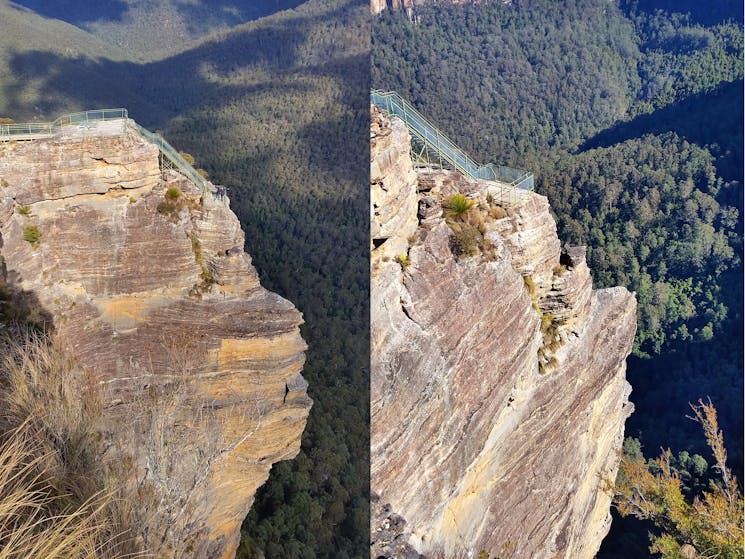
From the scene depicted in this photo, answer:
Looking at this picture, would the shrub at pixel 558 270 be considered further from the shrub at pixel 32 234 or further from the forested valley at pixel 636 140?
the shrub at pixel 32 234

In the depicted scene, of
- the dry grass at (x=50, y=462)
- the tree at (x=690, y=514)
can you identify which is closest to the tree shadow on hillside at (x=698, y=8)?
the tree at (x=690, y=514)

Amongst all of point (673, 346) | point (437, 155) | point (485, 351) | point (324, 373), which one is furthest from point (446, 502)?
point (673, 346)

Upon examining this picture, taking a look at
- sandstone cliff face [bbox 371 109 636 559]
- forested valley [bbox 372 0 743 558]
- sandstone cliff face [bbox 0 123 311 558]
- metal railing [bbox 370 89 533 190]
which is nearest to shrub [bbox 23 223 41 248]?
sandstone cliff face [bbox 0 123 311 558]

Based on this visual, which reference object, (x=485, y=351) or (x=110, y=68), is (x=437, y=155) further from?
(x=110, y=68)

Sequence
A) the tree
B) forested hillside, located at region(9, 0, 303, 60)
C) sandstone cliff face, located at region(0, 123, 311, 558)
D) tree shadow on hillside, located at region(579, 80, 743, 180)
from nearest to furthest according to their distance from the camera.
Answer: sandstone cliff face, located at region(0, 123, 311, 558), forested hillside, located at region(9, 0, 303, 60), the tree, tree shadow on hillside, located at region(579, 80, 743, 180)

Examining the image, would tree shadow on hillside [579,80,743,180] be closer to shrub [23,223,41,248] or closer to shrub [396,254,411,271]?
shrub [396,254,411,271]
